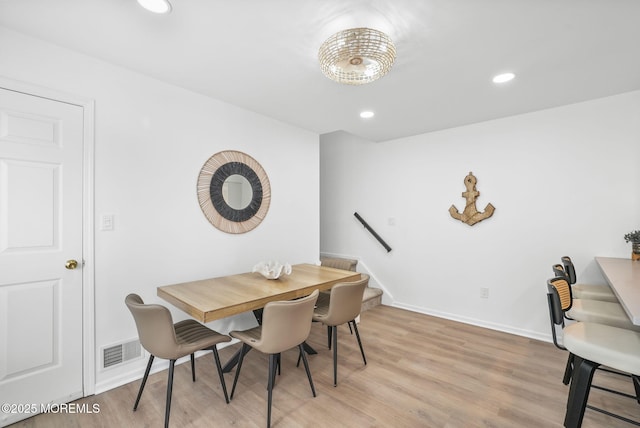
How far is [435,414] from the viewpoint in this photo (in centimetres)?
191

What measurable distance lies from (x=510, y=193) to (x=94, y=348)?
419 centimetres

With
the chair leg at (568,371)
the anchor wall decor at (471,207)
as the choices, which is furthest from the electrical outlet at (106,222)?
the anchor wall decor at (471,207)

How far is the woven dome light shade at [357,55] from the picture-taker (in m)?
1.66

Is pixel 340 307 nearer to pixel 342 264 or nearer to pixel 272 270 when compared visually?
pixel 272 270

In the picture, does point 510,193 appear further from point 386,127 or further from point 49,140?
point 49,140

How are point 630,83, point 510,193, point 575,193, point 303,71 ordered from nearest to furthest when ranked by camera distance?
point 303,71
point 630,83
point 575,193
point 510,193

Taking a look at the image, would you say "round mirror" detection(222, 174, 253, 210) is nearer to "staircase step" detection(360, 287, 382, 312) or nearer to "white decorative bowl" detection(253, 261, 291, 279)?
"white decorative bowl" detection(253, 261, 291, 279)

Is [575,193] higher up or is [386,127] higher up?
[386,127]

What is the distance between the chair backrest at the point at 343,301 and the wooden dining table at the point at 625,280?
1.50m

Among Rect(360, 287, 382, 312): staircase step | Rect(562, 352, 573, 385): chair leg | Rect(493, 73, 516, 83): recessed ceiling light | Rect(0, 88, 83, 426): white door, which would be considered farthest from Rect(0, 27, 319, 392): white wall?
Rect(562, 352, 573, 385): chair leg

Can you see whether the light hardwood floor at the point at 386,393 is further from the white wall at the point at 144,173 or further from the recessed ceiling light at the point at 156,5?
the recessed ceiling light at the point at 156,5

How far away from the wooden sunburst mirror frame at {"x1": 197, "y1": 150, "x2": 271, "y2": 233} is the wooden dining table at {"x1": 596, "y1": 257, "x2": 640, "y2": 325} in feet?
9.28

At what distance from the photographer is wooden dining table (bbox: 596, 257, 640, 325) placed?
124 cm

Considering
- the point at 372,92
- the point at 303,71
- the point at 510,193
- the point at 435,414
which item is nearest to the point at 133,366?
the point at 435,414
